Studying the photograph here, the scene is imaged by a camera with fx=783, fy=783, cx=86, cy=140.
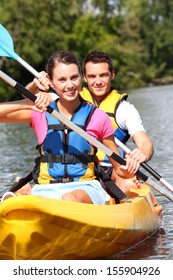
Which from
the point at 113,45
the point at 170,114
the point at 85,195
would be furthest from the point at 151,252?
the point at 113,45

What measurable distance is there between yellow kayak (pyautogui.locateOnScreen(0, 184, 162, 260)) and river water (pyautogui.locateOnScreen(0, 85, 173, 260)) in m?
0.35

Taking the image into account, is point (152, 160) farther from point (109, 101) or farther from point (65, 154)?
point (65, 154)

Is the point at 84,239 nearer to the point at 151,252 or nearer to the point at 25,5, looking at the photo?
the point at 151,252

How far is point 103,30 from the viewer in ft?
155

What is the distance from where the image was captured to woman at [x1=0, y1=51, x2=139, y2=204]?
14.7 ft

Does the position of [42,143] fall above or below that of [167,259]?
above

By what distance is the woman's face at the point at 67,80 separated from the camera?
14.8 feet

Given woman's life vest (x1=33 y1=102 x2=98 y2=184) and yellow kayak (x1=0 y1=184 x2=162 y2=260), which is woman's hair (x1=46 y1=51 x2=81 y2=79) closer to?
woman's life vest (x1=33 y1=102 x2=98 y2=184)

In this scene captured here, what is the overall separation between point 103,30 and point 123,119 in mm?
42185

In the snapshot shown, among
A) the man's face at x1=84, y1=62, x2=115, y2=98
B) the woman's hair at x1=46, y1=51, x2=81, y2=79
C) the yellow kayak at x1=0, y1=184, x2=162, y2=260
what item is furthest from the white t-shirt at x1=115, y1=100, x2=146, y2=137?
the woman's hair at x1=46, y1=51, x2=81, y2=79

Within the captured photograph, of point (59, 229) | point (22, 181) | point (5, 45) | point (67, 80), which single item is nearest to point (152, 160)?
point (5, 45)

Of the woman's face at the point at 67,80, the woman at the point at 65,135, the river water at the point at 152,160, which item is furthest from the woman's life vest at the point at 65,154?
the river water at the point at 152,160

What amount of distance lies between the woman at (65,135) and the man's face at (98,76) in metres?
0.83
